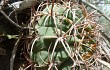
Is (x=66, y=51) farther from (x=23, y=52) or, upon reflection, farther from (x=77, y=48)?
(x=23, y=52)

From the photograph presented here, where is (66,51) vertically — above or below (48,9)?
below

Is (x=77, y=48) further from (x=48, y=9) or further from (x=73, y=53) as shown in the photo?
(x=48, y=9)

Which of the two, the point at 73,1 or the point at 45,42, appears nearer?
the point at 45,42

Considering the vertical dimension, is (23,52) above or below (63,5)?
below

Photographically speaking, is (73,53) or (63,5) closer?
(73,53)

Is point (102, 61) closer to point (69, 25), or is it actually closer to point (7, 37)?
point (69, 25)

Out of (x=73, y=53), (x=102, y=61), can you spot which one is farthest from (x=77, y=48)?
(x=102, y=61)

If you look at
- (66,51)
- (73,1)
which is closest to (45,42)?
(66,51)
